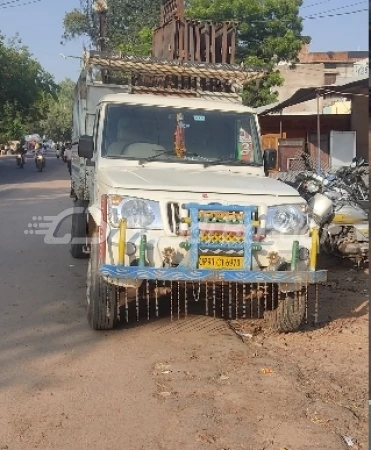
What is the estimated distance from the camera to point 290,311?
18.6 ft

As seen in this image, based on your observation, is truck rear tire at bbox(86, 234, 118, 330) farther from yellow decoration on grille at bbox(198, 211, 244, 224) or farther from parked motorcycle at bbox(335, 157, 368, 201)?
parked motorcycle at bbox(335, 157, 368, 201)

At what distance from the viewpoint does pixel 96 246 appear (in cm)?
554

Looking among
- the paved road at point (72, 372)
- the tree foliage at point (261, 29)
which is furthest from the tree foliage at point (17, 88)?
the paved road at point (72, 372)

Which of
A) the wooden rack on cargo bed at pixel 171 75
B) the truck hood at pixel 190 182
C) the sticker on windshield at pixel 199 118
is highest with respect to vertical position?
the wooden rack on cargo bed at pixel 171 75

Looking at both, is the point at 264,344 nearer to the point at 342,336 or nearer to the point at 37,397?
the point at 342,336

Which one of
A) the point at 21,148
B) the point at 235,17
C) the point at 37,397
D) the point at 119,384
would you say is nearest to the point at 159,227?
the point at 119,384

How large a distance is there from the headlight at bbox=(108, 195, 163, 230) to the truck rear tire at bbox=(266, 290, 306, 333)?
4.51 ft

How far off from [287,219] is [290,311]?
863 mm

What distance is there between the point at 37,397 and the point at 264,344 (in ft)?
6.98

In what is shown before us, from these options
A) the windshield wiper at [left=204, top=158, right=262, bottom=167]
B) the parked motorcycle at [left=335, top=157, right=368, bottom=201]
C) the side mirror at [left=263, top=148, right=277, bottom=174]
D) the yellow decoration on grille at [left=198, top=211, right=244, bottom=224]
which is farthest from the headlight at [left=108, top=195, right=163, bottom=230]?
the parked motorcycle at [left=335, top=157, right=368, bottom=201]

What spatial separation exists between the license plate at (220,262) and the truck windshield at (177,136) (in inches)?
58.9

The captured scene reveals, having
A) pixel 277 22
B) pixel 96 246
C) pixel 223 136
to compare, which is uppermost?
pixel 277 22

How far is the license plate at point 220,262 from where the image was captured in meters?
5.10

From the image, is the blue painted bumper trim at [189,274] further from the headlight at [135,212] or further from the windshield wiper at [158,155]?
the windshield wiper at [158,155]
